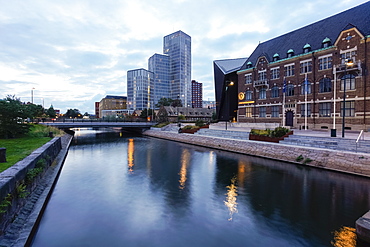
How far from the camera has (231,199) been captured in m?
12.2

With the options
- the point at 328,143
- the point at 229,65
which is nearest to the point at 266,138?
the point at 328,143

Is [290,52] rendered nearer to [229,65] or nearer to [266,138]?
[266,138]

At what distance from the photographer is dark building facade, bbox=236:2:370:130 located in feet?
98.7

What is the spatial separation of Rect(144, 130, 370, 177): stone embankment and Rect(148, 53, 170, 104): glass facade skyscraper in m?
150

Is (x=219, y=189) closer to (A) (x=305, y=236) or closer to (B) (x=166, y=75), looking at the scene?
(A) (x=305, y=236)

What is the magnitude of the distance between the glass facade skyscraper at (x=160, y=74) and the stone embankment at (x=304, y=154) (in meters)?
150

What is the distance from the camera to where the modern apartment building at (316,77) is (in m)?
30.1

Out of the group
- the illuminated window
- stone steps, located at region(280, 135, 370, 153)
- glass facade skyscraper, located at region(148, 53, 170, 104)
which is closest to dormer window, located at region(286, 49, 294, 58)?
the illuminated window

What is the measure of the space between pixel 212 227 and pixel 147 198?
487 centimetres

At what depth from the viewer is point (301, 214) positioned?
1020 centimetres

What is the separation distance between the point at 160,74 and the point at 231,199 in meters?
176

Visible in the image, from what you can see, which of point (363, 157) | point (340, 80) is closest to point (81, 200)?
point (363, 157)

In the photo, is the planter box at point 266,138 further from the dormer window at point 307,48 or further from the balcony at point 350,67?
the dormer window at point 307,48

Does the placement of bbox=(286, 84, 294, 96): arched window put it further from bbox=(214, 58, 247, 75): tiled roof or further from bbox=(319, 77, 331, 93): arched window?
bbox=(214, 58, 247, 75): tiled roof
